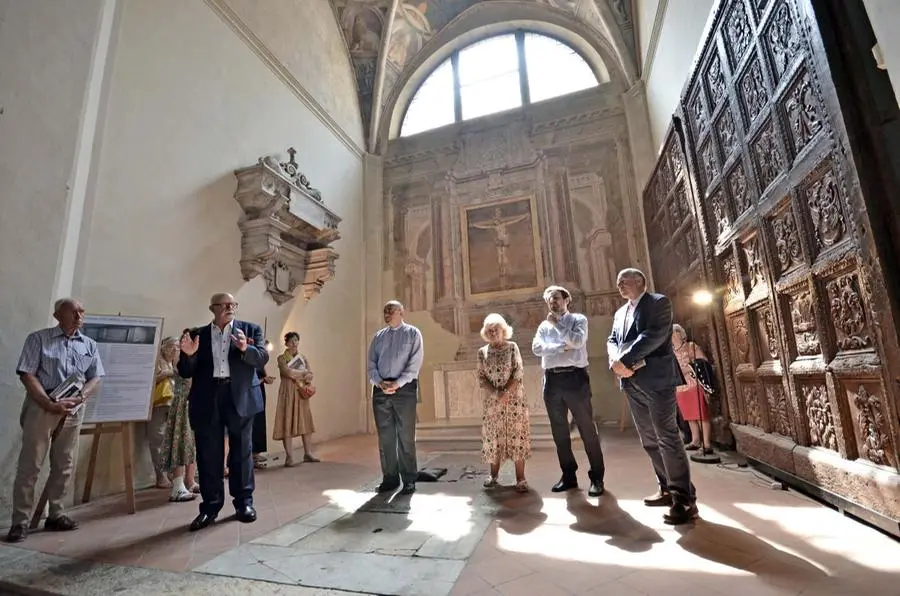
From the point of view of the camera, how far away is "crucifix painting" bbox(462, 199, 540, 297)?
8.40m

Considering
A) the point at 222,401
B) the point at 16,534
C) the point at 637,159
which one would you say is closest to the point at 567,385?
the point at 222,401

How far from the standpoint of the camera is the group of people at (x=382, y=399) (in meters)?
2.59

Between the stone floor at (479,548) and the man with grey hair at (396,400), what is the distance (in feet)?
0.74

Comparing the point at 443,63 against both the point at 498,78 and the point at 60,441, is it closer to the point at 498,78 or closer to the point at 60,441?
the point at 498,78

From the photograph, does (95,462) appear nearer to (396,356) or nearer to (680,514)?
(396,356)

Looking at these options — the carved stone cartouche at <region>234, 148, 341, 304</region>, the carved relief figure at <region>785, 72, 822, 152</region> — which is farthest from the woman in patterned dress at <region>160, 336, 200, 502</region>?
the carved relief figure at <region>785, 72, 822, 152</region>

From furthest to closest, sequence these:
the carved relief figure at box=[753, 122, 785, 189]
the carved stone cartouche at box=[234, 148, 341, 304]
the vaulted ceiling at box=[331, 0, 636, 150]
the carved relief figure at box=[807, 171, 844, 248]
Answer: the vaulted ceiling at box=[331, 0, 636, 150] → the carved stone cartouche at box=[234, 148, 341, 304] → the carved relief figure at box=[753, 122, 785, 189] → the carved relief figure at box=[807, 171, 844, 248]

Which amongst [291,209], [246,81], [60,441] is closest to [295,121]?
[246,81]

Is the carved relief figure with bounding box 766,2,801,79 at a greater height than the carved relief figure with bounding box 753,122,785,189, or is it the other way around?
the carved relief figure with bounding box 766,2,801,79

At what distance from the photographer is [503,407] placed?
3.43 m

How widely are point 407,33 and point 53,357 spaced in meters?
9.46

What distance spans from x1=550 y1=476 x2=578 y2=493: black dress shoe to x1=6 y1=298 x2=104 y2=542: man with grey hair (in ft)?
10.8

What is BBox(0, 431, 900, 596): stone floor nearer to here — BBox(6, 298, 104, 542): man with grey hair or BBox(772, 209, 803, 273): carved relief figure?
BBox(6, 298, 104, 542): man with grey hair

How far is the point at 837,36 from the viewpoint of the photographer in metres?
2.27
